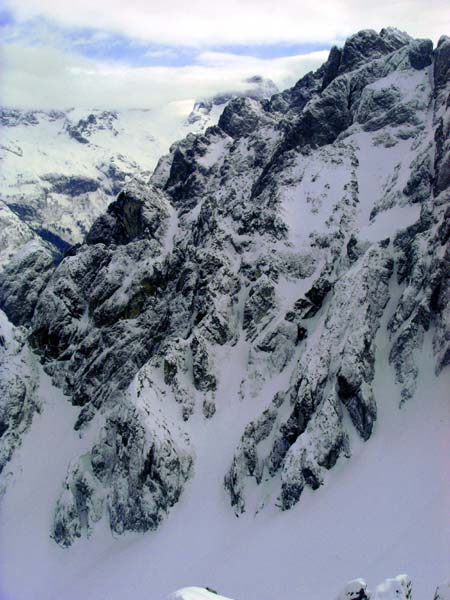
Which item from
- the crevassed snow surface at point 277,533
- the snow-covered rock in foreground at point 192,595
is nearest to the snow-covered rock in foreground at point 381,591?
the snow-covered rock in foreground at point 192,595

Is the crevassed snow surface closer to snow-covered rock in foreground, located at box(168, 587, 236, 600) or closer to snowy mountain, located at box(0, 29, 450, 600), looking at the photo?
snowy mountain, located at box(0, 29, 450, 600)

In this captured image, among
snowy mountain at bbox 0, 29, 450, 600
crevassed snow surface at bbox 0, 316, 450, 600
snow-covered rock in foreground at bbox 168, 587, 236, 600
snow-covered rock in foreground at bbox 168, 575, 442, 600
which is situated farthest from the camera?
snowy mountain at bbox 0, 29, 450, 600

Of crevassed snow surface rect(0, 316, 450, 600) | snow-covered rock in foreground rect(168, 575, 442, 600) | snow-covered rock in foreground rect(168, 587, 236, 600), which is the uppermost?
snow-covered rock in foreground rect(168, 587, 236, 600)

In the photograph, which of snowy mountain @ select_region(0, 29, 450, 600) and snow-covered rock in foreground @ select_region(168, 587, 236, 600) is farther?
snowy mountain @ select_region(0, 29, 450, 600)

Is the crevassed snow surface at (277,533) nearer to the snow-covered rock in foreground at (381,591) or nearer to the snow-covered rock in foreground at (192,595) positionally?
the snow-covered rock in foreground at (381,591)

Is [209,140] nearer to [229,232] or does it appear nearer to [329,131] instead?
[329,131]

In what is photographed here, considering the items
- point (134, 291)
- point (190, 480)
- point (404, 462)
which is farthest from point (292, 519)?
point (134, 291)

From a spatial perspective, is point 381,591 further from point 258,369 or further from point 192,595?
point 258,369

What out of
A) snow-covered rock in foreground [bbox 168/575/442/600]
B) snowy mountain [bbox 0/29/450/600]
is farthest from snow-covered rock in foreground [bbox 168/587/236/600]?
snowy mountain [bbox 0/29/450/600]
